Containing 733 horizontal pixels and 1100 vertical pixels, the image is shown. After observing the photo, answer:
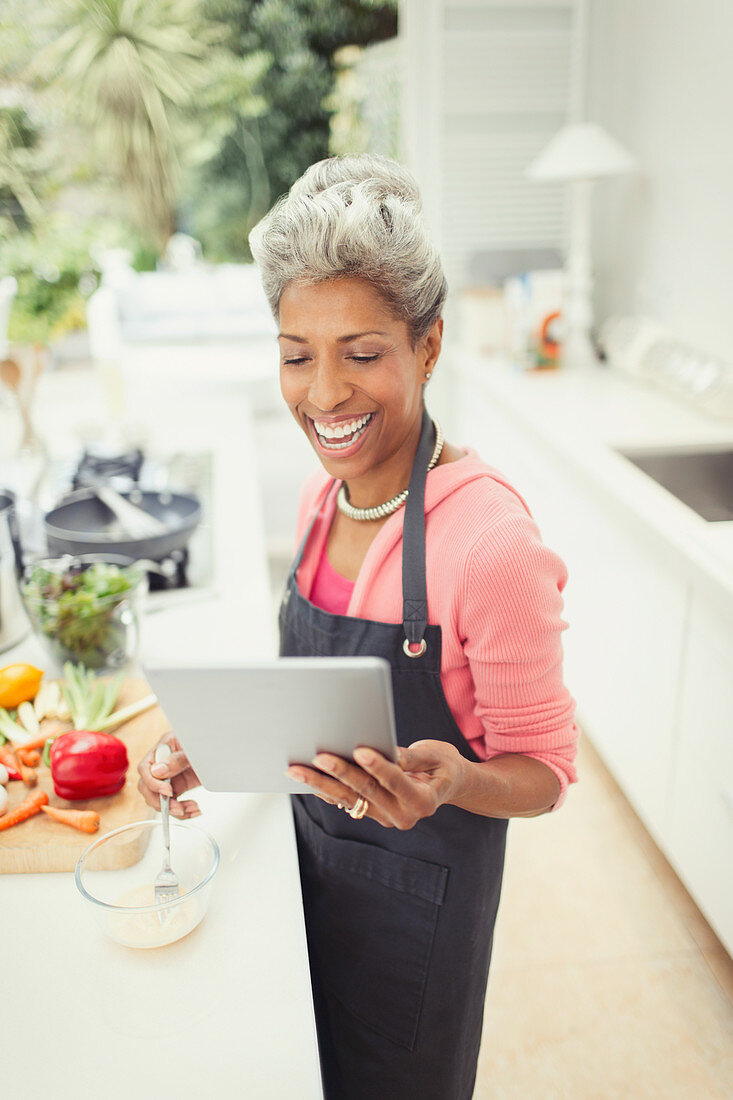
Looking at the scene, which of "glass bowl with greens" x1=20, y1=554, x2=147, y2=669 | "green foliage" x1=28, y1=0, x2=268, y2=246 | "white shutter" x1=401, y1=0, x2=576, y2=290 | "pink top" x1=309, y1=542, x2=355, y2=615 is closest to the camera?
"pink top" x1=309, y1=542, x2=355, y2=615

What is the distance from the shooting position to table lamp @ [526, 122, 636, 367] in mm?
2992

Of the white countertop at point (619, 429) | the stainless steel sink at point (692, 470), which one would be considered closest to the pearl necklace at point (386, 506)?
the white countertop at point (619, 429)

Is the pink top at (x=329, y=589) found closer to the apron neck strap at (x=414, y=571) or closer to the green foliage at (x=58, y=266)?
the apron neck strap at (x=414, y=571)

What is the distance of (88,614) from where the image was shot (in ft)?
4.32

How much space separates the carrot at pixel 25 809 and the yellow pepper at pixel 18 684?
21 centimetres

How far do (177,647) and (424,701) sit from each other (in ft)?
1.98

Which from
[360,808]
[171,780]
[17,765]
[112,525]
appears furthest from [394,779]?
[112,525]

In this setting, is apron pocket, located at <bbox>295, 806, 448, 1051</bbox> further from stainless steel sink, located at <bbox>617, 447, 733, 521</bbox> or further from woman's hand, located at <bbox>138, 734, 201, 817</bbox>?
stainless steel sink, located at <bbox>617, 447, 733, 521</bbox>

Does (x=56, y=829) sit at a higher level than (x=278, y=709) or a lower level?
lower

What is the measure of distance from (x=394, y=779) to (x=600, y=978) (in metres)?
1.41

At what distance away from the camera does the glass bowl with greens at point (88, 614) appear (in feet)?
4.33

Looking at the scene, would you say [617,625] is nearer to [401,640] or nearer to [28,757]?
[401,640]

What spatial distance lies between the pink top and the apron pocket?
0.28 meters

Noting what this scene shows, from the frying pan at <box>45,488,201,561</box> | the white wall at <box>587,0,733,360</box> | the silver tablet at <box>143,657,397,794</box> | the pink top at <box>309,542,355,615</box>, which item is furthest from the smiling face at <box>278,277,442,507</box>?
the white wall at <box>587,0,733,360</box>
